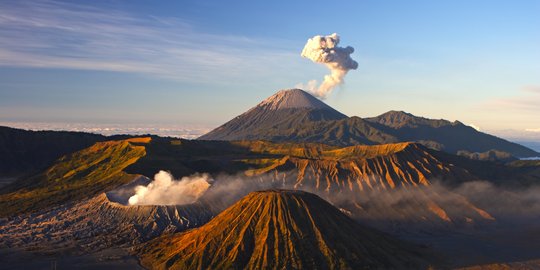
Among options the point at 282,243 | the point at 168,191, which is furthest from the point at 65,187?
the point at 282,243

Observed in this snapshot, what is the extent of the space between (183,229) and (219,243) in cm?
2489

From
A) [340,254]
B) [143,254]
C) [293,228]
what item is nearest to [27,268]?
[143,254]

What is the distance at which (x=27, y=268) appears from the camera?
95.9 m

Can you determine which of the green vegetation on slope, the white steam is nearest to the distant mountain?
the white steam

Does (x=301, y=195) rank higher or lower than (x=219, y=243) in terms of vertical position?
higher

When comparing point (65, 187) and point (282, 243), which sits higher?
point (282, 243)

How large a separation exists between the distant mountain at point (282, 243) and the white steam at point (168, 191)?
24811mm

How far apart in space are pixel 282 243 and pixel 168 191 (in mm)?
52343

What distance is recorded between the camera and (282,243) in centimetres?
9888

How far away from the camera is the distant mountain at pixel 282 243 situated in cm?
9538

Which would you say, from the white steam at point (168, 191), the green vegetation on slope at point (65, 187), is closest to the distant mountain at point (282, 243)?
the white steam at point (168, 191)

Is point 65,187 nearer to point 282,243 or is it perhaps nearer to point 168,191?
point 168,191

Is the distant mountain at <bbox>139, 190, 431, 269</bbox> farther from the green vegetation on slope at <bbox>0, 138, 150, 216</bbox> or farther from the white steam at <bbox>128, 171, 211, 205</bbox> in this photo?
the green vegetation on slope at <bbox>0, 138, 150, 216</bbox>

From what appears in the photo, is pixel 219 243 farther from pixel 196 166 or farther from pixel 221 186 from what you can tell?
pixel 196 166
